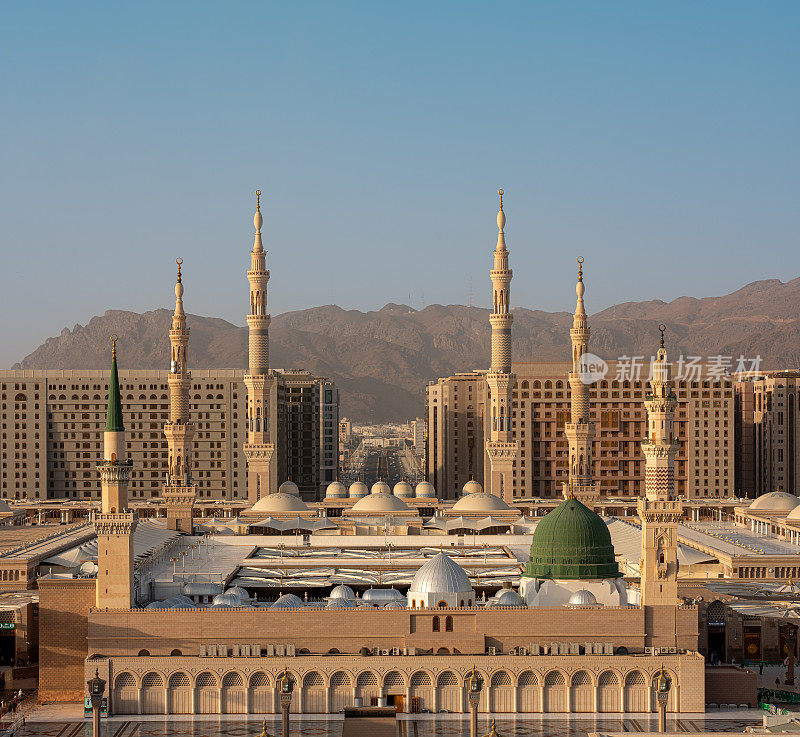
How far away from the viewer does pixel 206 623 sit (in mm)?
49281

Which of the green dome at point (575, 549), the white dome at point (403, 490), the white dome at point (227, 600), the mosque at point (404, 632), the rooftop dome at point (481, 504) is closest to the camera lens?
the mosque at point (404, 632)

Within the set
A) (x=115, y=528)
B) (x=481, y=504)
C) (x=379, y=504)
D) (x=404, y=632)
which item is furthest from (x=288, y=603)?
(x=379, y=504)

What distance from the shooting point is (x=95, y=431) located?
425 ft

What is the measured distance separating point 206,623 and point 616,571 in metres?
16.3

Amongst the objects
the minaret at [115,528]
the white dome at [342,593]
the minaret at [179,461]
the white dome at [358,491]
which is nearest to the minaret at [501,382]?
the white dome at [358,491]

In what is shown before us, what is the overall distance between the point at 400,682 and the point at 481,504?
37.0 meters

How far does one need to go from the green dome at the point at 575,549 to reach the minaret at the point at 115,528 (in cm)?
1609

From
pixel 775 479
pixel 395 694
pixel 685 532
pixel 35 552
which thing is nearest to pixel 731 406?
pixel 775 479

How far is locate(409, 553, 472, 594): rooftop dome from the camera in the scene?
166 ft

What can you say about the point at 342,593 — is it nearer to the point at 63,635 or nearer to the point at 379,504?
the point at 63,635

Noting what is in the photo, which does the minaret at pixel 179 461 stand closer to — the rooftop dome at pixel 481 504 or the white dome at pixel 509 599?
the rooftop dome at pixel 481 504

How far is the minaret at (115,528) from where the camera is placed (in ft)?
166

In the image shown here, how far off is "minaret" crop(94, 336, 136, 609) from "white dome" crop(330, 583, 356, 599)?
26.9ft

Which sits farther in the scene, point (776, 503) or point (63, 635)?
point (776, 503)
